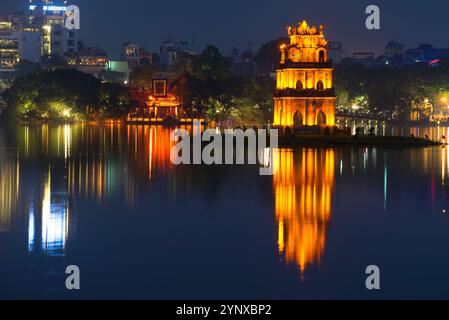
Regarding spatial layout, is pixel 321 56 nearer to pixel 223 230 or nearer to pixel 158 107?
pixel 223 230

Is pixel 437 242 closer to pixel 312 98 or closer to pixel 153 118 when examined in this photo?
pixel 312 98

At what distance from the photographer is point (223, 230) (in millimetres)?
37469

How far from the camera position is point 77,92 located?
539 ft

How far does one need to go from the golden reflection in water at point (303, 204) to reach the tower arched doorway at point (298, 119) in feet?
96.2

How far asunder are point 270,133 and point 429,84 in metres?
75.9

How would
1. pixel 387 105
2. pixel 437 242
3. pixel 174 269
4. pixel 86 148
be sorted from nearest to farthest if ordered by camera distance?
pixel 174 269 < pixel 437 242 < pixel 86 148 < pixel 387 105

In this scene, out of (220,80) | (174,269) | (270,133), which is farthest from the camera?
(220,80)

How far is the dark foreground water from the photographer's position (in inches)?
1123

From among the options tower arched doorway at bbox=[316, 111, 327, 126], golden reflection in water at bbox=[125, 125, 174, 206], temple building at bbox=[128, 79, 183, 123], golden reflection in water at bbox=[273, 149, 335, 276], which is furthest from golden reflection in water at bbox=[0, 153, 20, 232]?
temple building at bbox=[128, 79, 183, 123]

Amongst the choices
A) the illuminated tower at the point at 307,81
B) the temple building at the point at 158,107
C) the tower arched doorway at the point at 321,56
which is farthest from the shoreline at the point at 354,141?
the temple building at the point at 158,107

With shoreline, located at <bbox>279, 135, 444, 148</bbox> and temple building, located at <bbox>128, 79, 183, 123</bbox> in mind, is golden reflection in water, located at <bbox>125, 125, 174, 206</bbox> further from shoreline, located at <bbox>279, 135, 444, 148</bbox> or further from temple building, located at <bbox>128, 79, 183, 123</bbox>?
temple building, located at <bbox>128, 79, 183, 123</bbox>

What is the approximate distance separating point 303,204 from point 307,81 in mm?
59218

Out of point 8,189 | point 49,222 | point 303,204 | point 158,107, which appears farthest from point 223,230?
point 158,107
